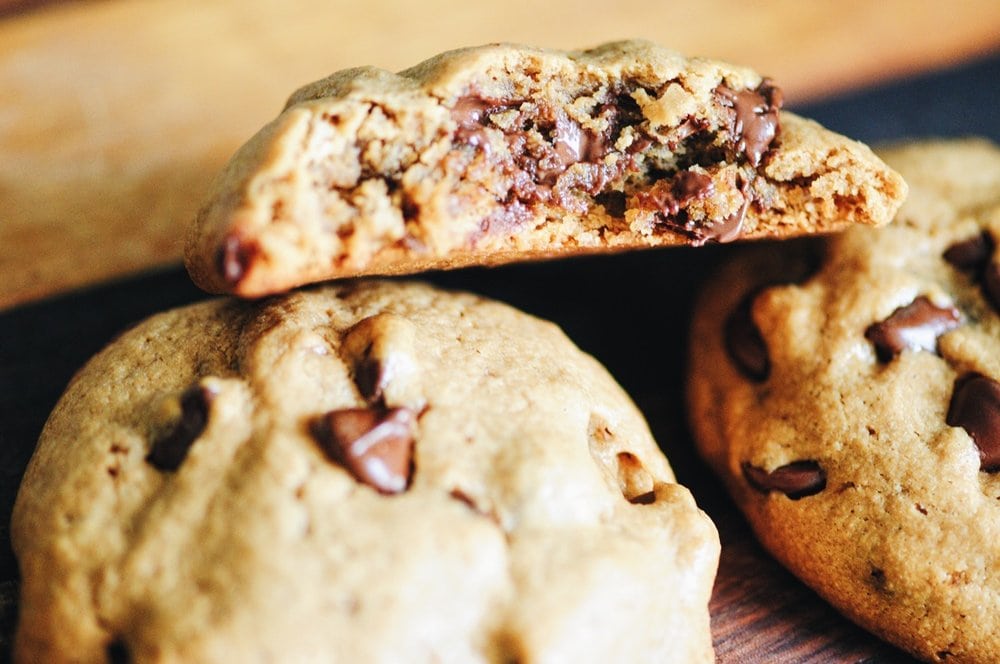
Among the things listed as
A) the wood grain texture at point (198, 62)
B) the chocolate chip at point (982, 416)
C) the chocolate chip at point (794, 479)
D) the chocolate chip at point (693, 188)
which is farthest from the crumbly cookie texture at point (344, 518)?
the wood grain texture at point (198, 62)

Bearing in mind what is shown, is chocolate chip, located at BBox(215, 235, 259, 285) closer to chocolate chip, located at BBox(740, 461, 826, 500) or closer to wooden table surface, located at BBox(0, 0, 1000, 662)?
→ wooden table surface, located at BBox(0, 0, 1000, 662)

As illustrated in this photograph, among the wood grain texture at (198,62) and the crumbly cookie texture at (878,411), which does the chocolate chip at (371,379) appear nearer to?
the crumbly cookie texture at (878,411)

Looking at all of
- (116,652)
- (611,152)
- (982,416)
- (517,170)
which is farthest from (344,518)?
(982,416)

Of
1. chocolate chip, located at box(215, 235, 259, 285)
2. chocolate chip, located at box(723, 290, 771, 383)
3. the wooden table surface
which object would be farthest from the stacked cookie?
the wooden table surface

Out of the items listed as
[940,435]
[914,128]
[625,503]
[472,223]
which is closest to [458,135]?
[472,223]

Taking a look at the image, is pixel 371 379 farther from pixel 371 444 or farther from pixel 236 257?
pixel 236 257

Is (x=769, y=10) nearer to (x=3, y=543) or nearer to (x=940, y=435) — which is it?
(x=940, y=435)
